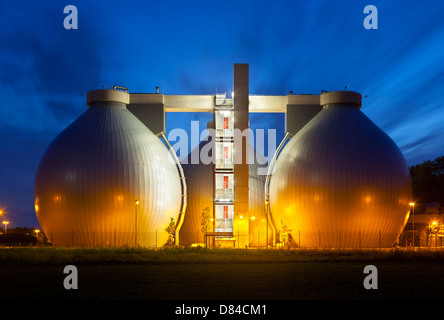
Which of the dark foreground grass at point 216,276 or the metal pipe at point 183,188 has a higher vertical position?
the metal pipe at point 183,188

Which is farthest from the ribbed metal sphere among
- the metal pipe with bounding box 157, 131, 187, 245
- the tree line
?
the tree line

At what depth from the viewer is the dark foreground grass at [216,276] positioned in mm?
17500

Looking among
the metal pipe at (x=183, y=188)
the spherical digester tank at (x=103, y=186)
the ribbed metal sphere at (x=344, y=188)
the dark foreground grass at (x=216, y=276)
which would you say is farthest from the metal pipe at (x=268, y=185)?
the dark foreground grass at (x=216, y=276)

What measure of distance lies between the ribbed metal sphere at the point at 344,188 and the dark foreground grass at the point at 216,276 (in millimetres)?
11435

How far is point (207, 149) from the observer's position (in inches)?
2454

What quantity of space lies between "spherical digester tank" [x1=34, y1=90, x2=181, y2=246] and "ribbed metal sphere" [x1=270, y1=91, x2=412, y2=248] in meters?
13.9

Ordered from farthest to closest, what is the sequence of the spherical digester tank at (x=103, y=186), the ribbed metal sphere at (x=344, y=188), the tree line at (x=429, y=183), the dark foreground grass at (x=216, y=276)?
the tree line at (x=429, y=183)
the ribbed metal sphere at (x=344, y=188)
the spherical digester tank at (x=103, y=186)
the dark foreground grass at (x=216, y=276)

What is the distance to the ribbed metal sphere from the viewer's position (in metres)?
49.0

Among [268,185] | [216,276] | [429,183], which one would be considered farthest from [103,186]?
[429,183]

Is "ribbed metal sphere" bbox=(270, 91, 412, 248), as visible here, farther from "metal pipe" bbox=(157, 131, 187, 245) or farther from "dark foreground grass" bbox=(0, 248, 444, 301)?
"dark foreground grass" bbox=(0, 248, 444, 301)

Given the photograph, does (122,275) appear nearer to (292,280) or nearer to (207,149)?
(292,280)

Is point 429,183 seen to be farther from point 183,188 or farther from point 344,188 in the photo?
point 183,188

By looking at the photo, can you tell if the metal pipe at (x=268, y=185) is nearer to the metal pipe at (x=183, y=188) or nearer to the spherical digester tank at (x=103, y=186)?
the metal pipe at (x=183, y=188)
